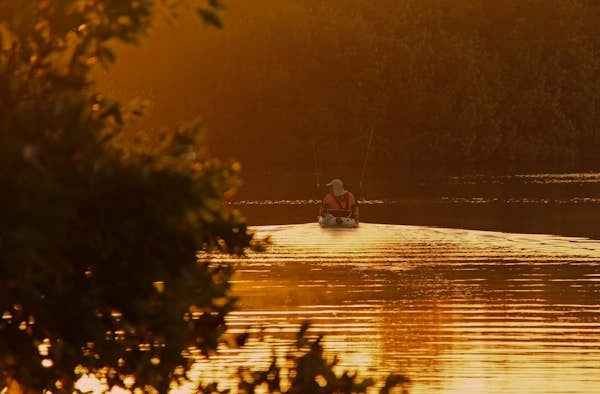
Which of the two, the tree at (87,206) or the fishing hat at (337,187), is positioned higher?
the tree at (87,206)

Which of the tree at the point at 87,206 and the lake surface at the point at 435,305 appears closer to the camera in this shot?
the tree at the point at 87,206

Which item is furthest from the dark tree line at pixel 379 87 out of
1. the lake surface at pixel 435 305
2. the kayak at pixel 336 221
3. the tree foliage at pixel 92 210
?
the tree foliage at pixel 92 210

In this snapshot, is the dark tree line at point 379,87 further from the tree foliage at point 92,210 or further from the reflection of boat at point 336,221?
the tree foliage at point 92,210

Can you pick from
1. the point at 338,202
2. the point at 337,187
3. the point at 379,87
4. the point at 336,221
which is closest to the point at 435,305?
the point at 337,187

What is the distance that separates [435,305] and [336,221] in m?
12.4

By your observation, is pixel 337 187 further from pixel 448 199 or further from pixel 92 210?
pixel 92 210

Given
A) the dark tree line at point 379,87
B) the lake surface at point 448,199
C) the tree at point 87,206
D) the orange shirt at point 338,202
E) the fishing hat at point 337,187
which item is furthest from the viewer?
the dark tree line at point 379,87

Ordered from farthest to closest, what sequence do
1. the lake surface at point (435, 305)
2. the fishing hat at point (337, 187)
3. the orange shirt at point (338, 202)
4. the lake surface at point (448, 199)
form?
the lake surface at point (448, 199) → the orange shirt at point (338, 202) → the fishing hat at point (337, 187) → the lake surface at point (435, 305)

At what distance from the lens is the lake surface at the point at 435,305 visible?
53.3 feet

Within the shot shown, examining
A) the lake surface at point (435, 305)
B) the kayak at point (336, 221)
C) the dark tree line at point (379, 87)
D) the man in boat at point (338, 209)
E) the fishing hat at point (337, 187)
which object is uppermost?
the dark tree line at point (379, 87)

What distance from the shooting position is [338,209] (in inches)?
1379

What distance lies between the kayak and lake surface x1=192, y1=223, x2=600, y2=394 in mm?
164

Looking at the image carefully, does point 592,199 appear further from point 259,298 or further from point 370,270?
point 259,298

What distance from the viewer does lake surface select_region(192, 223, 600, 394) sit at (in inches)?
639
